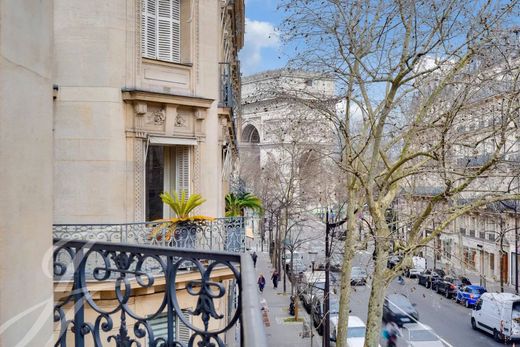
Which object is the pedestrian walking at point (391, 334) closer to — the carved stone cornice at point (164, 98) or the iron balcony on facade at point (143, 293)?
the carved stone cornice at point (164, 98)

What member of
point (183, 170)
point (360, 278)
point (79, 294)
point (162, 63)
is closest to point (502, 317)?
point (360, 278)

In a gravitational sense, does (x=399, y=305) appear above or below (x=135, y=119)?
below

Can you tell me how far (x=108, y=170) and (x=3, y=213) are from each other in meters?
8.06

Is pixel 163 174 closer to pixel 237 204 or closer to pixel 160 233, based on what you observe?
pixel 160 233

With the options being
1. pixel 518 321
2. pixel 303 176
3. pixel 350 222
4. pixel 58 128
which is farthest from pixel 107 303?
pixel 303 176

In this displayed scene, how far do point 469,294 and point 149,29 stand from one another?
88.2 ft

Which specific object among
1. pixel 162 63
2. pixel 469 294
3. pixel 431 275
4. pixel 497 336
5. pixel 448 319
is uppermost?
pixel 162 63

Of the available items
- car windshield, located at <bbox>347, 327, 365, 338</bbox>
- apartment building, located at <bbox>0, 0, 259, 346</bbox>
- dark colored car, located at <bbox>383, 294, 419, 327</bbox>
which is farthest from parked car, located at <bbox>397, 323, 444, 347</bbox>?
apartment building, located at <bbox>0, 0, 259, 346</bbox>

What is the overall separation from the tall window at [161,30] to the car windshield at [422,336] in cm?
1488

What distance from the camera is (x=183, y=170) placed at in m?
11.9

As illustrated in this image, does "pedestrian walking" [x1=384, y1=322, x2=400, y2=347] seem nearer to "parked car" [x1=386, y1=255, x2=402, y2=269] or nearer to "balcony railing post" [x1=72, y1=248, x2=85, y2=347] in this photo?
"parked car" [x1=386, y1=255, x2=402, y2=269]

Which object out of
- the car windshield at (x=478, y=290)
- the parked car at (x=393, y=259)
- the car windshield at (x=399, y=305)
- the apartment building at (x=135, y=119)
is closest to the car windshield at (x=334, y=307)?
the car windshield at (x=399, y=305)

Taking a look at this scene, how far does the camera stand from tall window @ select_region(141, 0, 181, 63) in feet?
36.2

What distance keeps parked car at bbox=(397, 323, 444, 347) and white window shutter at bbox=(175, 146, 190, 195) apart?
12.7m
